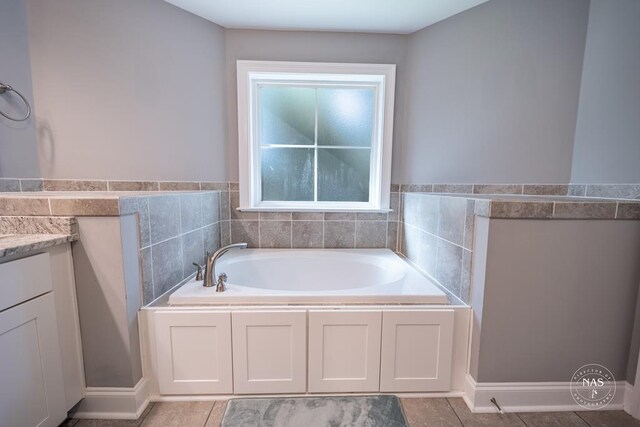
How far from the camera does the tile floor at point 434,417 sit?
1189 mm

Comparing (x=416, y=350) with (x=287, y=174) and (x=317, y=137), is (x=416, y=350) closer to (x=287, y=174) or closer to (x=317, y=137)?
(x=287, y=174)

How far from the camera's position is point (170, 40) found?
182 centimetres

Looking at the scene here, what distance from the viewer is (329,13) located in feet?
5.87

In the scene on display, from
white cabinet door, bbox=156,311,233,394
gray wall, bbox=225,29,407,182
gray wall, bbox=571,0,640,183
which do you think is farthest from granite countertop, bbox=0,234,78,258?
gray wall, bbox=571,0,640,183

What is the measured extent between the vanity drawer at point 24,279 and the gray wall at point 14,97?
1.23 meters

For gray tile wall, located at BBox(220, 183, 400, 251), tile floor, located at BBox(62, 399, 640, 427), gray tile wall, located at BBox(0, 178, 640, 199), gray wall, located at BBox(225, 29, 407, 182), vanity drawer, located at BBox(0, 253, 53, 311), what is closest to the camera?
vanity drawer, located at BBox(0, 253, 53, 311)

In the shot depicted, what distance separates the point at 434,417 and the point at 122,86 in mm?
2609

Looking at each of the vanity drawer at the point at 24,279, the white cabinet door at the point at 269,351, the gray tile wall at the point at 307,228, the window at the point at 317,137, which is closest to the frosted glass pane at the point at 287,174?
the window at the point at 317,137

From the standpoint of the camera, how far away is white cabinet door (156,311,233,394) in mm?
1261

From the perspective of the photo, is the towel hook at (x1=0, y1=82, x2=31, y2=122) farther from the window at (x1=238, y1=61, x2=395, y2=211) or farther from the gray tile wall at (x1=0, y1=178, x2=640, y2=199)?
the window at (x1=238, y1=61, x2=395, y2=211)

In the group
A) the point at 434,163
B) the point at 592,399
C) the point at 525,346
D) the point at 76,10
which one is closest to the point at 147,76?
the point at 76,10

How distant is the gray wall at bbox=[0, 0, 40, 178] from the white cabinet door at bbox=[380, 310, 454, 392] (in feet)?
7.96

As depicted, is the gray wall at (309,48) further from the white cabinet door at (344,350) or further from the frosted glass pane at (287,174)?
the white cabinet door at (344,350)

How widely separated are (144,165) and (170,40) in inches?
34.2
